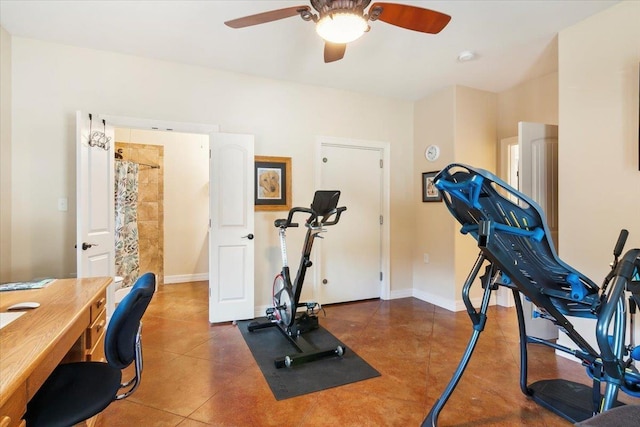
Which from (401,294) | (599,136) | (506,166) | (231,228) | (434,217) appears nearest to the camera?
(599,136)

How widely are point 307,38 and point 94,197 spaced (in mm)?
2429

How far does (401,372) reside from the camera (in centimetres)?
245

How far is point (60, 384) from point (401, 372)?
2.10 meters

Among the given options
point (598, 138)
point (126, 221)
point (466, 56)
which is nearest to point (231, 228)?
point (126, 221)

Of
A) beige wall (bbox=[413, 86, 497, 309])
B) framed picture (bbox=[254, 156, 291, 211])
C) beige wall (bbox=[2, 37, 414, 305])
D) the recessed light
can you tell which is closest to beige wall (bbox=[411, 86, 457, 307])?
beige wall (bbox=[413, 86, 497, 309])

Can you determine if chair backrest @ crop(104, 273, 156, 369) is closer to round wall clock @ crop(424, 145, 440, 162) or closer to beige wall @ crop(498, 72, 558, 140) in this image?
round wall clock @ crop(424, 145, 440, 162)

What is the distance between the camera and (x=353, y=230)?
13.9 feet

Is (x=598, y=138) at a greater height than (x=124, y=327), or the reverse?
(x=598, y=138)

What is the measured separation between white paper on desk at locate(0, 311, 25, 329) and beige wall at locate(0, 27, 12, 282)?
178cm

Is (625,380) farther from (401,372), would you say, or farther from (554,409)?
(401,372)

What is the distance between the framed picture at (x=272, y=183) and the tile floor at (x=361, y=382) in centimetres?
140

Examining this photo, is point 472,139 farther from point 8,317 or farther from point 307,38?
point 8,317

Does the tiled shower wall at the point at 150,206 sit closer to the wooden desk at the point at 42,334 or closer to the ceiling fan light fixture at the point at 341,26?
the wooden desk at the point at 42,334

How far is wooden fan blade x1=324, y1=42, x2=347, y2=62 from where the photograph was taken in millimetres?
2296
